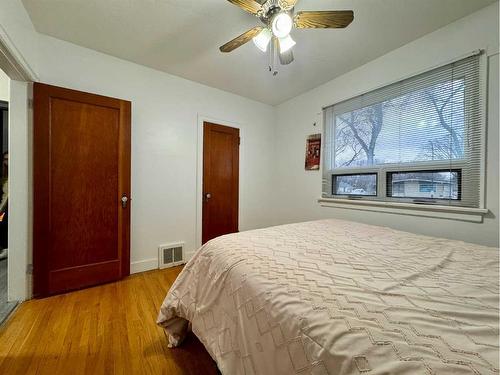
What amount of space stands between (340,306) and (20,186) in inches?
101

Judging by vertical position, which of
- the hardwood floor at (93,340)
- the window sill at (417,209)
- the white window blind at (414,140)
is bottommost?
the hardwood floor at (93,340)

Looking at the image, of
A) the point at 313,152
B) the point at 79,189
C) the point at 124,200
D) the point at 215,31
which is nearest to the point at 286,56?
the point at 215,31

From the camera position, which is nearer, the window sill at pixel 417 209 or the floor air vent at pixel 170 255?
the window sill at pixel 417 209

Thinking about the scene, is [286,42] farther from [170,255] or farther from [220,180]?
[170,255]

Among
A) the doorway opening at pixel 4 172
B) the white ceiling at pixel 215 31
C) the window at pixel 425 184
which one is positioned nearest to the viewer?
the white ceiling at pixel 215 31

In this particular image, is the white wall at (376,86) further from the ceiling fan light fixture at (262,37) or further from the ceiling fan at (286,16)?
the ceiling fan light fixture at (262,37)

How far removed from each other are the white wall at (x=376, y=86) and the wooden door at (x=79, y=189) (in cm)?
222

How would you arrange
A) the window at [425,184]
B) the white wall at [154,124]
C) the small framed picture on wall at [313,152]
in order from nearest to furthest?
1. the window at [425,184]
2. the white wall at [154,124]
3. the small framed picture on wall at [313,152]

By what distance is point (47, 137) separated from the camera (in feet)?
6.07

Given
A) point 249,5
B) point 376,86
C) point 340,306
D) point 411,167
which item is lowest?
point 340,306

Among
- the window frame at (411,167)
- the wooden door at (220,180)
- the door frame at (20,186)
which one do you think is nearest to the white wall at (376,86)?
the window frame at (411,167)

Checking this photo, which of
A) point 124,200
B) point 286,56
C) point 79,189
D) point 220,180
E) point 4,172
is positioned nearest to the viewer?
point 286,56

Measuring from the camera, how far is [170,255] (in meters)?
2.64

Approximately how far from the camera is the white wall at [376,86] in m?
1.53
